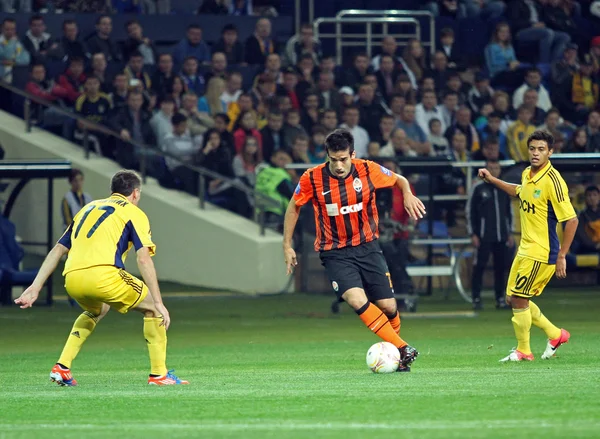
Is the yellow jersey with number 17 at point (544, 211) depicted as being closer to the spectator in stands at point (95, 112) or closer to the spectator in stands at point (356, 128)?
the spectator in stands at point (356, 128)

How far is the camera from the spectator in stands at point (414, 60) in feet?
87.7

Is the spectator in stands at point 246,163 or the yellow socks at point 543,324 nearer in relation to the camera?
the yellow socks at point 543,324

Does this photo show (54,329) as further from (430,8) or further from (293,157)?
(430,8)

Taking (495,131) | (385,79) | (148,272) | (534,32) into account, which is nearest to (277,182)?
(385,79)

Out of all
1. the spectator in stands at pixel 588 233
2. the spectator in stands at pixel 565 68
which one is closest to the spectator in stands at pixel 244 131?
the spectator in stands at pixel 588 233

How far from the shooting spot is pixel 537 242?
491 inches

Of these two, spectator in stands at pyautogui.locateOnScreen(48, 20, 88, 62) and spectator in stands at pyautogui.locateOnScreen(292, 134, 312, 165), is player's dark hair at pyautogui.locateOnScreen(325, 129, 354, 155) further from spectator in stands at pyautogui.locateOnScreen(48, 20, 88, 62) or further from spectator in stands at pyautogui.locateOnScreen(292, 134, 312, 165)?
spectator in stands at pyautogui.locateOnScreen(48, 20, 88, 62)

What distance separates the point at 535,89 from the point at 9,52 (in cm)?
1041

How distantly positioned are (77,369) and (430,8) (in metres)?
18.7

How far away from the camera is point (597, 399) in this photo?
883cm

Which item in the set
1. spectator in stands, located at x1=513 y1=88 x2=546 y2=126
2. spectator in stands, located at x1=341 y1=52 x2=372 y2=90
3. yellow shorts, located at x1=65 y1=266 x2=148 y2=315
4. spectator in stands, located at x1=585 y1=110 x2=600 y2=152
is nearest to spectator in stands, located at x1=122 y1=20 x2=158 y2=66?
spectator in stands, located at x1=341 y1=52 x2=372 y2=90

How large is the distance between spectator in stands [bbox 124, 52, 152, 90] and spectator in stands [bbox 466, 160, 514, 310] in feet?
23.0

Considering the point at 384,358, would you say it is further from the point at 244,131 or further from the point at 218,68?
the point at 218,68

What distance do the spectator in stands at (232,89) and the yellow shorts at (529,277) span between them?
41.3ft
